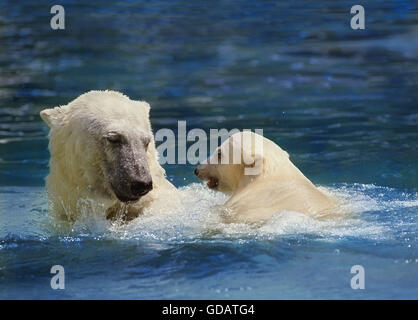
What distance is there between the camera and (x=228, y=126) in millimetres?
10938

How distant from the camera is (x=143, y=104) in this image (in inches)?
253

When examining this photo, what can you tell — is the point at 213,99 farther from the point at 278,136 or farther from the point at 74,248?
the point at 74,248

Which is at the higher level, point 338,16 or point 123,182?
point 338,16

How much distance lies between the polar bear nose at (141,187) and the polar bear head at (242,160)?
3.65 ft

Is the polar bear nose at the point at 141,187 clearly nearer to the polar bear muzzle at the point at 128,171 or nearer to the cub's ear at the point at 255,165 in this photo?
the polar bear muzzle at the point at 128,171

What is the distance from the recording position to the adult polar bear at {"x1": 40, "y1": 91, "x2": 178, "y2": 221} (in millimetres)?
6020

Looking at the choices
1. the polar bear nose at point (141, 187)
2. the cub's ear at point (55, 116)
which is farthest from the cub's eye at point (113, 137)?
the cub's ear at point (55, 116)

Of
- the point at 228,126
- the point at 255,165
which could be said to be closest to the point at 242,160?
the point at 255,165

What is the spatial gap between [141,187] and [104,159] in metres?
0.36

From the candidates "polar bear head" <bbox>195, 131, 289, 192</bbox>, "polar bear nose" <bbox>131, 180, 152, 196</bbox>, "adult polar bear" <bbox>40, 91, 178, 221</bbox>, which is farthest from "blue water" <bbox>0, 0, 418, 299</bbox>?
"polar bear nose" <bbox>131, 180, 152, 196</bbox>

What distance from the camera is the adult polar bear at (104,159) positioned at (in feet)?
19.7

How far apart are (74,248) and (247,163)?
1.46 meters
